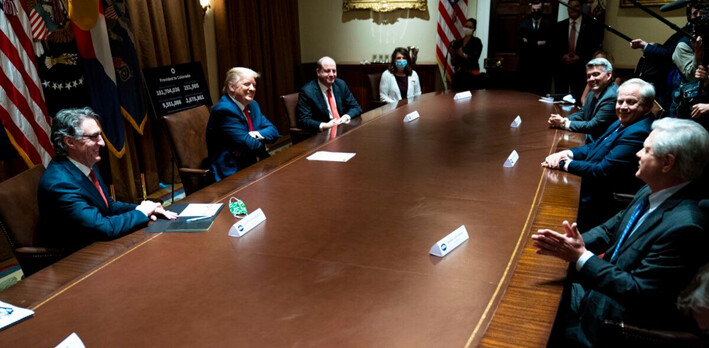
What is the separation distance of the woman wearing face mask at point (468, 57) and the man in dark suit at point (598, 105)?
10.3 ft

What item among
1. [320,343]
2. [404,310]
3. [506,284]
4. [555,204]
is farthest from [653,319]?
[320,343]

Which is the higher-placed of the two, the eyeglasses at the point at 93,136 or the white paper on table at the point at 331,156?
the eyeglasses at the point at 93,136

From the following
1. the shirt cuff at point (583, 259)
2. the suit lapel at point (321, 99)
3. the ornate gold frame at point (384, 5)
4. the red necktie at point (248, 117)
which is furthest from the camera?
the ornate gold frame at point (384, 5)

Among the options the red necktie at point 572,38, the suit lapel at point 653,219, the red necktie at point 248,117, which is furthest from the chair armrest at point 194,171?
the red necktie at point 572,38

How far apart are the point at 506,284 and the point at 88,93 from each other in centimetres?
356

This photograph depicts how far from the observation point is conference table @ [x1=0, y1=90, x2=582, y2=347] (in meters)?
1.18

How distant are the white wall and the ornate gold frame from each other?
0.07 metres

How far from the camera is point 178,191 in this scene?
4648 millimetres

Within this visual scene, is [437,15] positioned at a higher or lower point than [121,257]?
higher

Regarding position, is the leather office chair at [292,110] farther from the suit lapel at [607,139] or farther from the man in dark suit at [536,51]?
the man in dark suit at [536,51]

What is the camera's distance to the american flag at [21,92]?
329 cm

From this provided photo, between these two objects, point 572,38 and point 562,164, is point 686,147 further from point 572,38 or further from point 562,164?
point 572,38

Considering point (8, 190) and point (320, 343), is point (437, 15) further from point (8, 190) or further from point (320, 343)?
point (320, 343)

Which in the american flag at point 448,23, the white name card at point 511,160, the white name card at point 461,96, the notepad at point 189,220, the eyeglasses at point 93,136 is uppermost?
the american flag at point 448,23
